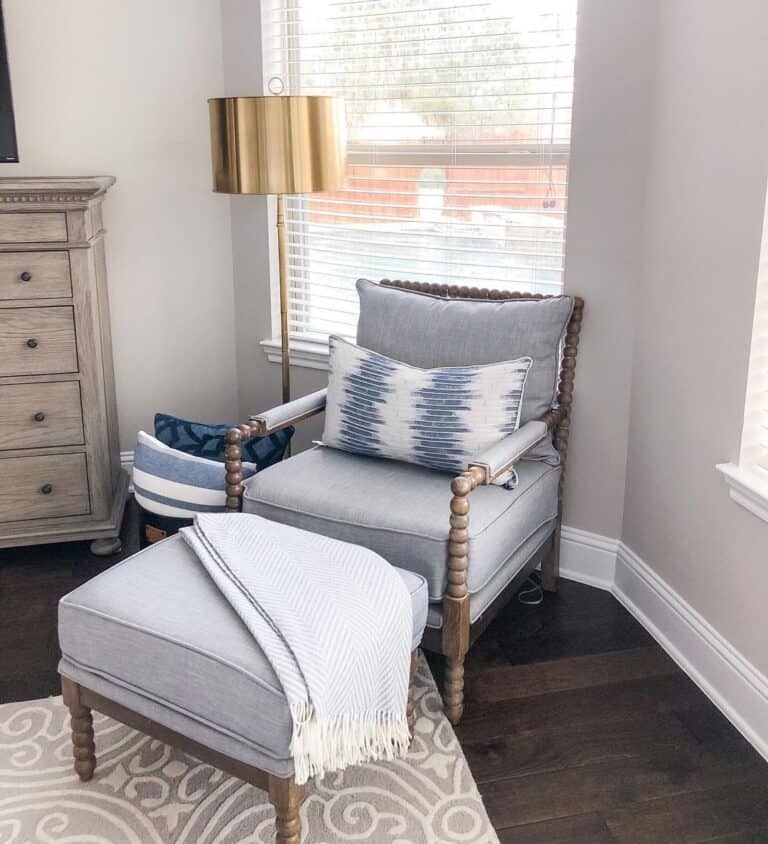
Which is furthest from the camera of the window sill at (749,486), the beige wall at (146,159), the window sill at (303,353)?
the window sill at (303,353)

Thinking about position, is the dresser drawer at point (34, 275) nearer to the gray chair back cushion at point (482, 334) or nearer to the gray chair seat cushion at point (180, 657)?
the gray chair back cushion at point (482, 334)

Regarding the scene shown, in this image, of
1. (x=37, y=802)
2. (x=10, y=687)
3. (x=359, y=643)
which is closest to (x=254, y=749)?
(x=359, y=643)

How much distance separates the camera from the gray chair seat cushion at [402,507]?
2.24 meters

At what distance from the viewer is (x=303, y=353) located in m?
3.45

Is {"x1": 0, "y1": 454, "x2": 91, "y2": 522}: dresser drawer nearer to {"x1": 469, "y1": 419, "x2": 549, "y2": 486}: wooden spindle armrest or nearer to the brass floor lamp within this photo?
the brass floor lamp

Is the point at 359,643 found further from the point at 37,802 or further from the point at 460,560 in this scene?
the point at 37,802

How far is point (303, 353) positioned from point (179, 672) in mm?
1798

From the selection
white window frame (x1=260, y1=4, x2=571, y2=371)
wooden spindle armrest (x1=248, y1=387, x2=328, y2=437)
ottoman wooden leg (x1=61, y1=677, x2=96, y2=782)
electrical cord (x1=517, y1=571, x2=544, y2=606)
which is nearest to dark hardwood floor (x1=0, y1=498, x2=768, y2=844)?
electrical cord (x1=517, y1=571, x2=544, y2=606)

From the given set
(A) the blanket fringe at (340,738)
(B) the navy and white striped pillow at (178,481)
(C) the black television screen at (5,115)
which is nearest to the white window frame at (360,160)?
(B) the navy and white striped pillow at (178,481)

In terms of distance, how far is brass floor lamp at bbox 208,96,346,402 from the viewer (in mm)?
2676

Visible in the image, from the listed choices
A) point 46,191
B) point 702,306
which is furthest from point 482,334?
point 46,191

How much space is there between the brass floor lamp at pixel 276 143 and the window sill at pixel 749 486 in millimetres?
1405

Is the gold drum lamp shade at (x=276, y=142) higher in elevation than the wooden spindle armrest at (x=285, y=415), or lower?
higher

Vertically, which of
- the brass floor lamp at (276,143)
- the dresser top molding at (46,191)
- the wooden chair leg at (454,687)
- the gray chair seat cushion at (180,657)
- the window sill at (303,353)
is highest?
the brass floor lamp at (276,143)
